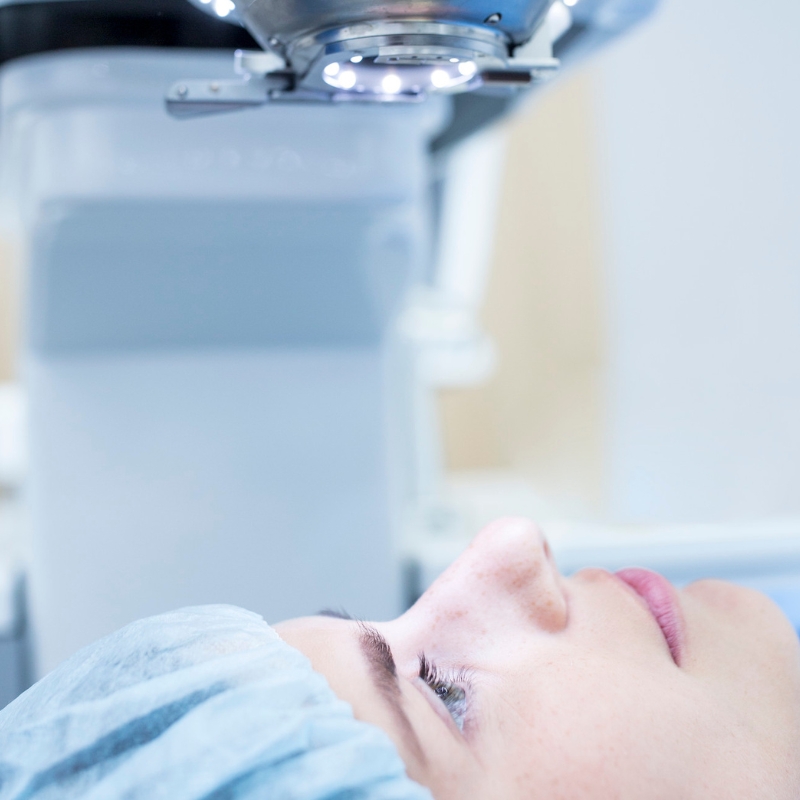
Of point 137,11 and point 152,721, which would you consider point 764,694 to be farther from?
point 137,11

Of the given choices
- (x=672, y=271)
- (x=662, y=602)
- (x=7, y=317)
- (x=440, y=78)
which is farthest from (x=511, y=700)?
(x=7, y=317)

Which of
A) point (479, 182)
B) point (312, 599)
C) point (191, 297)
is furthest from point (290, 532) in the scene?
point (479, 182)

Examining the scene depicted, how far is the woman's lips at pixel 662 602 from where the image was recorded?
1.78 feet

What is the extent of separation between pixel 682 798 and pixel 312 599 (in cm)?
40

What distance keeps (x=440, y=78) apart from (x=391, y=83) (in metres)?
0.02


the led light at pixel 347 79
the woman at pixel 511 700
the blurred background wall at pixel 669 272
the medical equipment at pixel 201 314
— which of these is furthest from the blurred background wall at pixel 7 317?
the led light at pixel 347 79

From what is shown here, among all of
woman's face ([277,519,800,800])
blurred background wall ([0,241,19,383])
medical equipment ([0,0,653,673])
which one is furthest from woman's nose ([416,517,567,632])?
blurred background wall ([0,241,19,383])

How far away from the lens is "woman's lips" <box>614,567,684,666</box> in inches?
21.3

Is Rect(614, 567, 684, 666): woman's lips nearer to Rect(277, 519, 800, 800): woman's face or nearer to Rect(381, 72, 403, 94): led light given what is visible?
Rect(277, 519, 800, 800): woman's face

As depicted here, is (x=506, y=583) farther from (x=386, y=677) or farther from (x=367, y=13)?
(x=367, y=13)

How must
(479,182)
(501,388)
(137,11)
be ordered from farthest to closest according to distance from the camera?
(501,388) < (479,182) < (137,11)

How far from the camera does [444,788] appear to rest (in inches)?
17.3

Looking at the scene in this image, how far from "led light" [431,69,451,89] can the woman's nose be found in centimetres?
31

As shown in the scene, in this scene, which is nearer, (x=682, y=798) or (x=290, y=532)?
(x=682, y=798)
